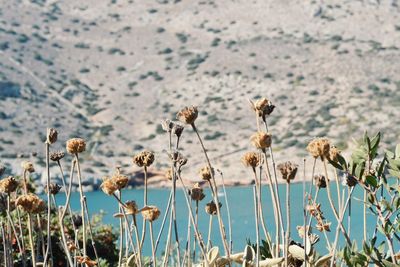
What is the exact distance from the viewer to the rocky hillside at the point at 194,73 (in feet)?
122

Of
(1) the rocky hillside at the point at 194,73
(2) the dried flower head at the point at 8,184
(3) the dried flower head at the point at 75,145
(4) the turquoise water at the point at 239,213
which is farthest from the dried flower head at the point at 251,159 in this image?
(1) the rocky hillside at the point at 194,73

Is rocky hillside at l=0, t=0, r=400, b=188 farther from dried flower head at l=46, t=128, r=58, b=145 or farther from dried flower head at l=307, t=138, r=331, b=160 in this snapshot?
dried flower head at l=307, t=138, r=331, b=160

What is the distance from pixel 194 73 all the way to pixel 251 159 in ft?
141

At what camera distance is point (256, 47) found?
4588cm

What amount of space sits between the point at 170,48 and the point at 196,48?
1.80m

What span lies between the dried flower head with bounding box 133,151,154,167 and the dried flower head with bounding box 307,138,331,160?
0.41 m

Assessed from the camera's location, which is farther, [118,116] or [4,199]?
[118,116]

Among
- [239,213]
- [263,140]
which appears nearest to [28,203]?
[263,140]

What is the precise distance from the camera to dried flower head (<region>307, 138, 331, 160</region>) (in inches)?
53.6

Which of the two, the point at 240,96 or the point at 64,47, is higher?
the point at 64,47

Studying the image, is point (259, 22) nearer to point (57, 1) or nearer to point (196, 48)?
point (196, 48)

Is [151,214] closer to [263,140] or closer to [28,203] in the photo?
[28,203]

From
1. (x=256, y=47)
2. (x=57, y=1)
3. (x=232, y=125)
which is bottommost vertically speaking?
(x=232, y=125)

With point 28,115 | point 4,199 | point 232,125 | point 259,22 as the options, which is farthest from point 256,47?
point 4,199
